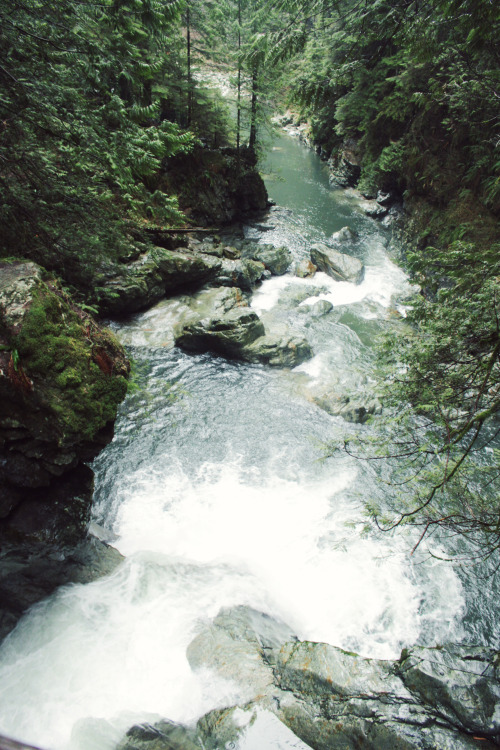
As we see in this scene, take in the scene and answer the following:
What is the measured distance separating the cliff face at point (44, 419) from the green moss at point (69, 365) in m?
0.01

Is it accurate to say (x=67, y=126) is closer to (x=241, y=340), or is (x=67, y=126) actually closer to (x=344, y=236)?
(x=241, y=340)

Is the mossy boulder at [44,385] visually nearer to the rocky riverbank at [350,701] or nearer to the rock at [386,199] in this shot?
the rocky riverbank at [350,701]

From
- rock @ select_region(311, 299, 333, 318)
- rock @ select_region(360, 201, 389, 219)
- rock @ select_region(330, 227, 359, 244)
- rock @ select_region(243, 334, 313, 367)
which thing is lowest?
rock @ select_region(243, 334, 313, 367)

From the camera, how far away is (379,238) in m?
19.7

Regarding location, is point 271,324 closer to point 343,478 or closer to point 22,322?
point 343,478

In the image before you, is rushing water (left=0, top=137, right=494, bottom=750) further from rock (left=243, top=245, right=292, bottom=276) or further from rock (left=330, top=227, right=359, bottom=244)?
rock (left=330, top=227, right=359, bottom=244)

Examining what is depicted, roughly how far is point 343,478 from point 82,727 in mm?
5621

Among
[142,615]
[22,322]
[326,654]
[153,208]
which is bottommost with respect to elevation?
[142,615]

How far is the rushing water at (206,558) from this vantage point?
4.04 m

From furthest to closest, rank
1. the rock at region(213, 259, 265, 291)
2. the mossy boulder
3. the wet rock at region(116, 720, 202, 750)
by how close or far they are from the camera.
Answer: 1. the rock at region(213, 259, 265, 291)
2. the mossy boulder
3. the wet rock at region(116, 720, 202, 750)

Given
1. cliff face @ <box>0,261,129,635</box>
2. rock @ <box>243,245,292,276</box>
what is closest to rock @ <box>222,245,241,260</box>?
rock @ <box>243,245,292,276</box>

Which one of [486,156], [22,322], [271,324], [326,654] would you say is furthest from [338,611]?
[486,156]

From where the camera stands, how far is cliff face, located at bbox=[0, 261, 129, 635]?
13.0ft

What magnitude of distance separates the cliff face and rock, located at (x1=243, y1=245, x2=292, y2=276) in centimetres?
1207
